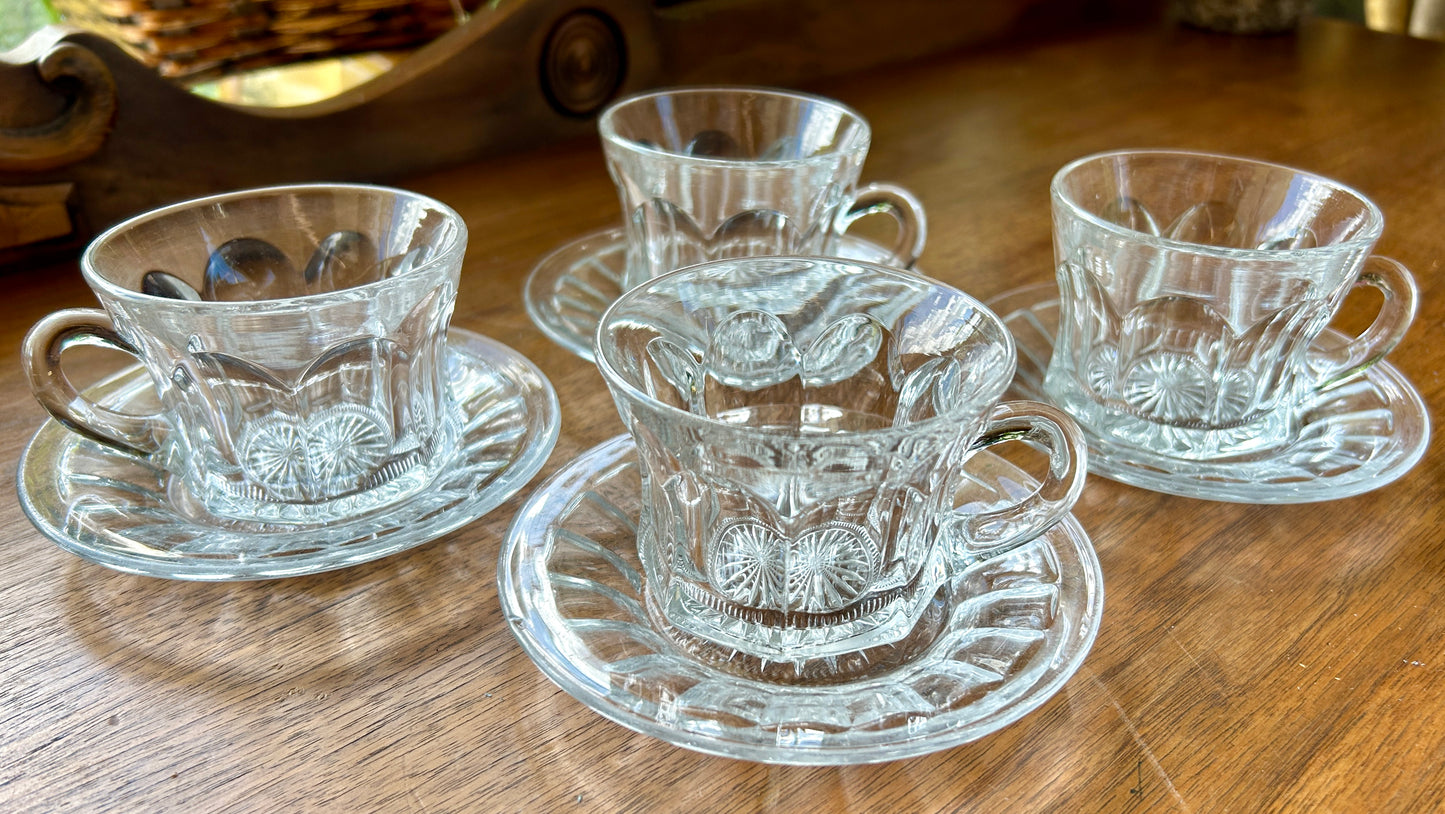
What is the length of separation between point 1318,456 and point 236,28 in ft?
2.78

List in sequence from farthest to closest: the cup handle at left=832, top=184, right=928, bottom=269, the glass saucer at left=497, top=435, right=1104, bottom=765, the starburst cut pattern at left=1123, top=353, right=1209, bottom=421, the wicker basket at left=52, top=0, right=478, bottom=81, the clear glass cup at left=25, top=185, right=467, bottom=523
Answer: the wicker basket at left=52, top=0, right=478, bottom=81 < the cup handle at left=832, top=184, right=928, bottom=269 < the starburst cut pattern at left=1123, top=353, right=1209, bottom=421 < the clear glass cup at left=25, top=185, right=467, bottom=523 < the glass saucer at left=497, top=435, right=1104, bottom=765

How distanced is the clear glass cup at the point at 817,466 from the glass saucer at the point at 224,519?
0.09 m

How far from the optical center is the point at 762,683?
0.38 meters

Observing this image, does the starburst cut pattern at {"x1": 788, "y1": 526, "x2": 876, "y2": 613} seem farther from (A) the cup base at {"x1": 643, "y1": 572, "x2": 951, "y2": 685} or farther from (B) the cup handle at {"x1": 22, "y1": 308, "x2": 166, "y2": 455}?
(B) the cup handle at {"x1": 22, "y1": 308, "x2": 166, "y2": 455}

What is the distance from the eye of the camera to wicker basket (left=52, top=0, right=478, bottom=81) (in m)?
0.87

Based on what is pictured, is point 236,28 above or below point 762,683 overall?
above

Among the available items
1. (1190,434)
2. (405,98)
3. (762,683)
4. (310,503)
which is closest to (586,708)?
(762,683)

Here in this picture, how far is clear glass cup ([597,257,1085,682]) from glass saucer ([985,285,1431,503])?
0.11 metres

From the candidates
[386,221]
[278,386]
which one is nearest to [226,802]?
[278,386]

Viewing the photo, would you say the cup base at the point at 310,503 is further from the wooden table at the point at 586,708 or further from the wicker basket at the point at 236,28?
the wicker basket at the point at 236,28

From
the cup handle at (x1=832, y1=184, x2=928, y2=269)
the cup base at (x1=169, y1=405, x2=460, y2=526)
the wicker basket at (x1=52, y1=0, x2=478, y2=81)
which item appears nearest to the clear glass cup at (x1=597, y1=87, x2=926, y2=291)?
the cup handle at (x1=832, y1=184, x2=928, y2=269)

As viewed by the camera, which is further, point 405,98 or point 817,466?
point 405,98

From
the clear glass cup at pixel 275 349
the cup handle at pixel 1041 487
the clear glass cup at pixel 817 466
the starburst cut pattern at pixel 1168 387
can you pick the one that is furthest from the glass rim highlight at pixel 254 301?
the starburst cut pattern at pixel 1168 387

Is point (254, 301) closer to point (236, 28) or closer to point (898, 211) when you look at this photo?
point (898, 211)
